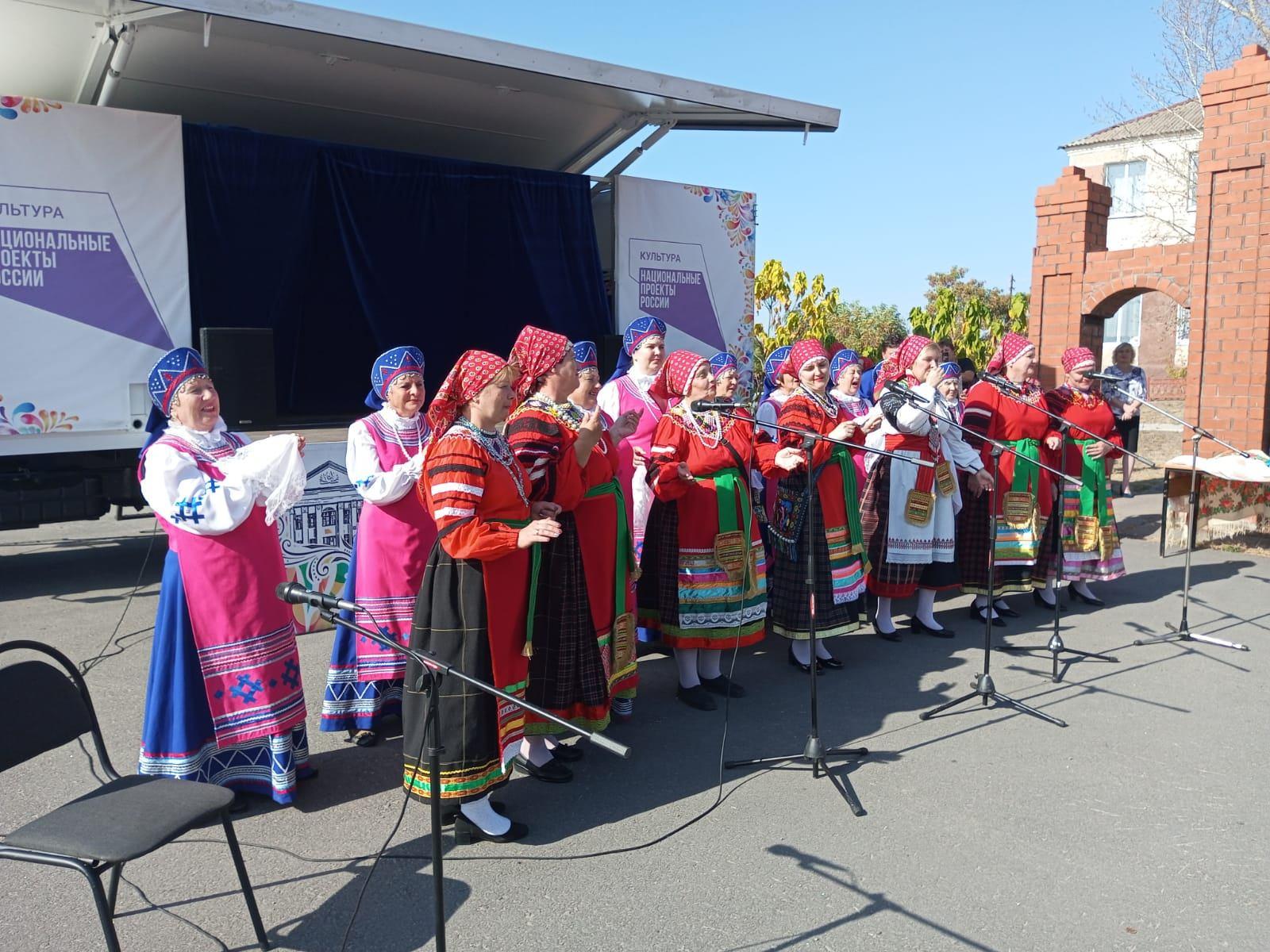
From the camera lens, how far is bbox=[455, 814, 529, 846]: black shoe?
11.1 feet

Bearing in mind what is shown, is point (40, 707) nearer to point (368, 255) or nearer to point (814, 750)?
A: point (814, 750)

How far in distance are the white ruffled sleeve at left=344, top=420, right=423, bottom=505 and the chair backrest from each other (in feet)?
5.36

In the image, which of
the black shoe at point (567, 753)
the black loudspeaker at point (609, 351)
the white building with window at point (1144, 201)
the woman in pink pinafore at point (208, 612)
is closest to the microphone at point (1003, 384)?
the black shoe at point (567, 753)

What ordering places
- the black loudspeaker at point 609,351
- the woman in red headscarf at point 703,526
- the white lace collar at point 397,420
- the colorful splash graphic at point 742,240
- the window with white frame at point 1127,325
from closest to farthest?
the white lace collar at point 397,420 < the woman in red headscarf at point 703,526 < the black loudspeaker at point 609,351 < the colorful splash graphic at point 742,240 < the window with white frame at point 1127,325

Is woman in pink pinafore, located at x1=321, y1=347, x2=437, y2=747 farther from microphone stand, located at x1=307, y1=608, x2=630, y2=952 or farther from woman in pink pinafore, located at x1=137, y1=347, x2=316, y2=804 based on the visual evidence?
microphone stand, located at x1=307, y1=608, x2=630, y2=952

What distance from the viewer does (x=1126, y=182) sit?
2975cm

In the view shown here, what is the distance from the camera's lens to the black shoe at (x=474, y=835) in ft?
11.1

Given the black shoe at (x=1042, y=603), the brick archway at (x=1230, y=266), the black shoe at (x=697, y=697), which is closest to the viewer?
the black shoe at (x=697, y=697)

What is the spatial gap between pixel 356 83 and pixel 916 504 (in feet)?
19.5

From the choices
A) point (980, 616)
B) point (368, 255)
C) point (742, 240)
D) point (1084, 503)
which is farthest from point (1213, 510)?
point (368, 255)

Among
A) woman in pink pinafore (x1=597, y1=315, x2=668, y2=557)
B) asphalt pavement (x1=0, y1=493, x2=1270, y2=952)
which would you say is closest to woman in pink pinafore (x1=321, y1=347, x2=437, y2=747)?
asphalt pavement (x1=0, y1=493, x2=1270, y2=952)

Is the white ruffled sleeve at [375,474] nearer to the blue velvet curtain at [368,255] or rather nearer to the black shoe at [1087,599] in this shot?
the blue velvet curtain at [368,255]

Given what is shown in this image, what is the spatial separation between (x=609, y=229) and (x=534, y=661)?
24.9 feet

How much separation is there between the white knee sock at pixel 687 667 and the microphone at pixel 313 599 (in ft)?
9.56
